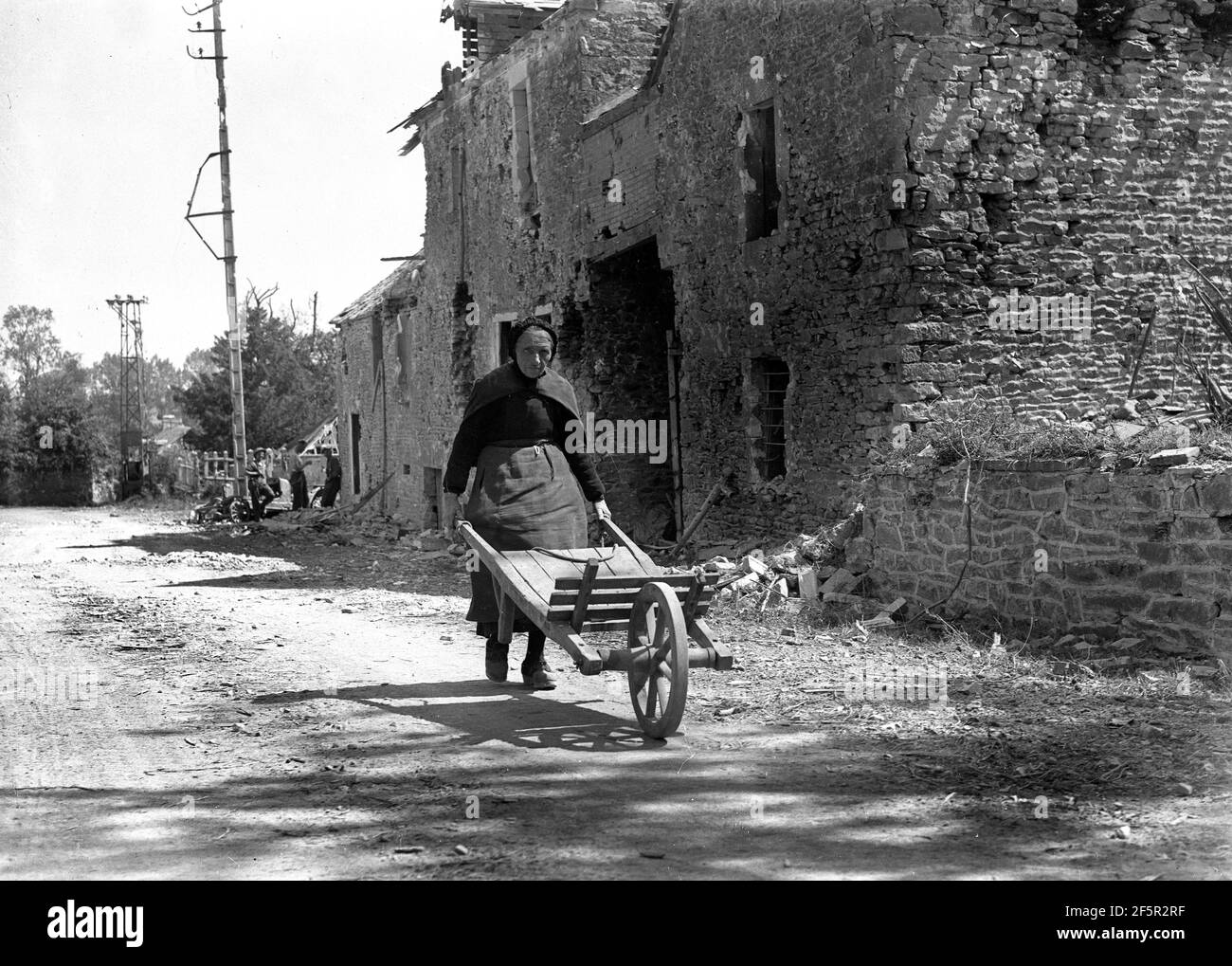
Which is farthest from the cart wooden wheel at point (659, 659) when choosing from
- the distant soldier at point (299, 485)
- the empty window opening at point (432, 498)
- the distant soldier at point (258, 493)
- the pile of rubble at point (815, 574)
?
the distant soldier at point (299, 485)

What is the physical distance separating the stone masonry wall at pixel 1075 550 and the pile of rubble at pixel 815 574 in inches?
14.7

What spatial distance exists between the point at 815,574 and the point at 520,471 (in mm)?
4796

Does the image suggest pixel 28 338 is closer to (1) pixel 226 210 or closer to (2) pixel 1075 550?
(1) pixel 226 210

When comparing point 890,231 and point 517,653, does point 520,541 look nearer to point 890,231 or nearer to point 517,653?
point 517,653

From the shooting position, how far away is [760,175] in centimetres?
1445

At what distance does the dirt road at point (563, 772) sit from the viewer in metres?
4.33

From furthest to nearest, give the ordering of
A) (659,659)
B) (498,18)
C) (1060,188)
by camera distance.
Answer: (498,18) < (1060,188) < (659,659)

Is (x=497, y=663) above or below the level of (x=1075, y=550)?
below

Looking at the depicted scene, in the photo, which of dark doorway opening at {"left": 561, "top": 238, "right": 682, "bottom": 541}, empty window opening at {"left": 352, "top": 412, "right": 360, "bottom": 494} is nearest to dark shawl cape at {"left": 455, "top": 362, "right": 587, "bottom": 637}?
dark doorway opening at {"left": 561, "top": 238, "right": 682, "bottom": 541}

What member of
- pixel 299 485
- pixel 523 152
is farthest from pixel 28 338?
pixel 523 152

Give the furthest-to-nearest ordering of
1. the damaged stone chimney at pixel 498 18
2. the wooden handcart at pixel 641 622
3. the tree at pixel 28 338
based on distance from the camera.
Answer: the tree at pixel 28 338 < the damaged stone chimney at pixel 498 18 < the wooden handcart at pixel 641 622

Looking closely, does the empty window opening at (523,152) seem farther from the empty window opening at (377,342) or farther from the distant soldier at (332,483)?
the distant soldier at (332,483)

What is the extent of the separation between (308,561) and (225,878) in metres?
15.1
